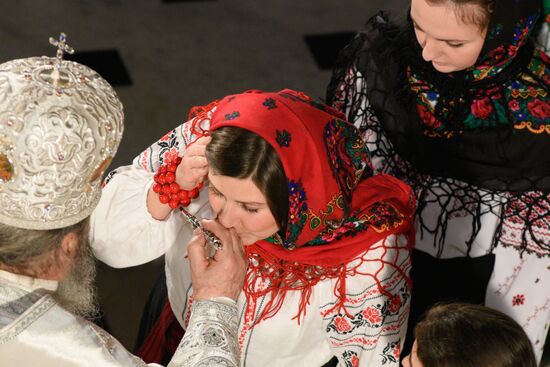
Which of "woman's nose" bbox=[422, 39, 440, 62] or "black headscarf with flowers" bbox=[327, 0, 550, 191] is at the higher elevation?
"woman's nose" bbox=[422, 39, 440, 62]

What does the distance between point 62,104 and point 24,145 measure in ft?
0.31

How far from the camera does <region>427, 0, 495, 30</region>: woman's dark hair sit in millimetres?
2268

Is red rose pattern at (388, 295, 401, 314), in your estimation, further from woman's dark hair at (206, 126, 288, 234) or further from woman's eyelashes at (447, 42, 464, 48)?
woman's eyelashes at (447, 42, 464, 48)

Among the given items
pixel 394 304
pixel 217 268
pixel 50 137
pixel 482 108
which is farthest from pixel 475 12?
→ pixel 50 137

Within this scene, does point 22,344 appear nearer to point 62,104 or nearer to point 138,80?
point 62,104

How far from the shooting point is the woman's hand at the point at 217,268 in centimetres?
221

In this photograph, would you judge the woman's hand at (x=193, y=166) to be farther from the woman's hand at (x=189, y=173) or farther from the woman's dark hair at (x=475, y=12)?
the woman's dark hair at (x=475, y=12)

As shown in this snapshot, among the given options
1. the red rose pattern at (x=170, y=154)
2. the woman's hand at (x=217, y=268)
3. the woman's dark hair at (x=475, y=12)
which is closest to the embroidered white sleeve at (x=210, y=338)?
the woman's hand at (x=217, y=268)

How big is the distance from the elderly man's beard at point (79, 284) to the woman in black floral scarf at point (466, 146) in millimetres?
909

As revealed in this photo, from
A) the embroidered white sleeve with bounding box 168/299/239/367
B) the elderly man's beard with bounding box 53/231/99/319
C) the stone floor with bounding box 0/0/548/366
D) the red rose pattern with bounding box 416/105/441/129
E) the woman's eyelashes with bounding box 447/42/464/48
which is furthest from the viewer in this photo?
the stone floor with bounding box 0/0/548/366

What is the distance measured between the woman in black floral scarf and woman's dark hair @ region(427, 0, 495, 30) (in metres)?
0.04

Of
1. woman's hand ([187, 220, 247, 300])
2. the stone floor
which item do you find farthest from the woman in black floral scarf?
the stone floor

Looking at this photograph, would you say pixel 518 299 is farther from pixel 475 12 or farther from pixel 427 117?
pixel 475 12

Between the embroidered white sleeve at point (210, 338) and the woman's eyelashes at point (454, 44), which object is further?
the woman's eyelashes at point (454, 44)
